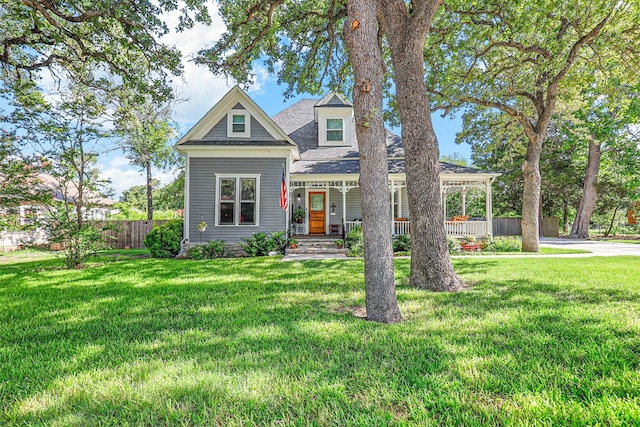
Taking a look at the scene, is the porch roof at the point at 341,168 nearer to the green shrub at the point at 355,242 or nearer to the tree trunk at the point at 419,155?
the green shrub at the point at 355,242

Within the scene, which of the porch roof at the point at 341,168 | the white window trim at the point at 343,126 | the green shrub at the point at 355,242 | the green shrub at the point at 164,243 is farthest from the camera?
the white window trim at the point at 343,126

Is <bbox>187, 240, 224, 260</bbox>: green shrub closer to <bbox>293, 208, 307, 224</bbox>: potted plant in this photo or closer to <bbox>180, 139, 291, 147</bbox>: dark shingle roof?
<bbox>180, 139, 291, 147</bbox>: dark shingle roof

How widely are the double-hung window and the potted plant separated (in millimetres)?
2517

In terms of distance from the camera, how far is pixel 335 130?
1520cm

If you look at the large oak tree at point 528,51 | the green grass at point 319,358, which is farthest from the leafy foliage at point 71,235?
the large oak tree at point 528,51

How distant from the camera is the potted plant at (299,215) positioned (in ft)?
46.2

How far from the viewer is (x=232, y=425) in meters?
1.76

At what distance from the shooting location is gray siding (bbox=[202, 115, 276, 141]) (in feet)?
39.8

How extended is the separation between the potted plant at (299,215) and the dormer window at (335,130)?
394 cm

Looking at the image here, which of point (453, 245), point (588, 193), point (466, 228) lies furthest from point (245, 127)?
point (588, 193)

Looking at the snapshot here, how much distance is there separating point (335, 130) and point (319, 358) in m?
13.7

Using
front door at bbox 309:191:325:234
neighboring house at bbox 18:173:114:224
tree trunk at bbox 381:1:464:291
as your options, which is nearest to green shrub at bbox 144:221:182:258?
neighboring house at bbox 18:173:114:224

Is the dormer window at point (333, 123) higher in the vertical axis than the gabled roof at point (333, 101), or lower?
lower

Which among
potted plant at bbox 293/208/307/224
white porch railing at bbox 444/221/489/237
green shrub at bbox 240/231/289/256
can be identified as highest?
potted plant at bbox 293/208/307/224
